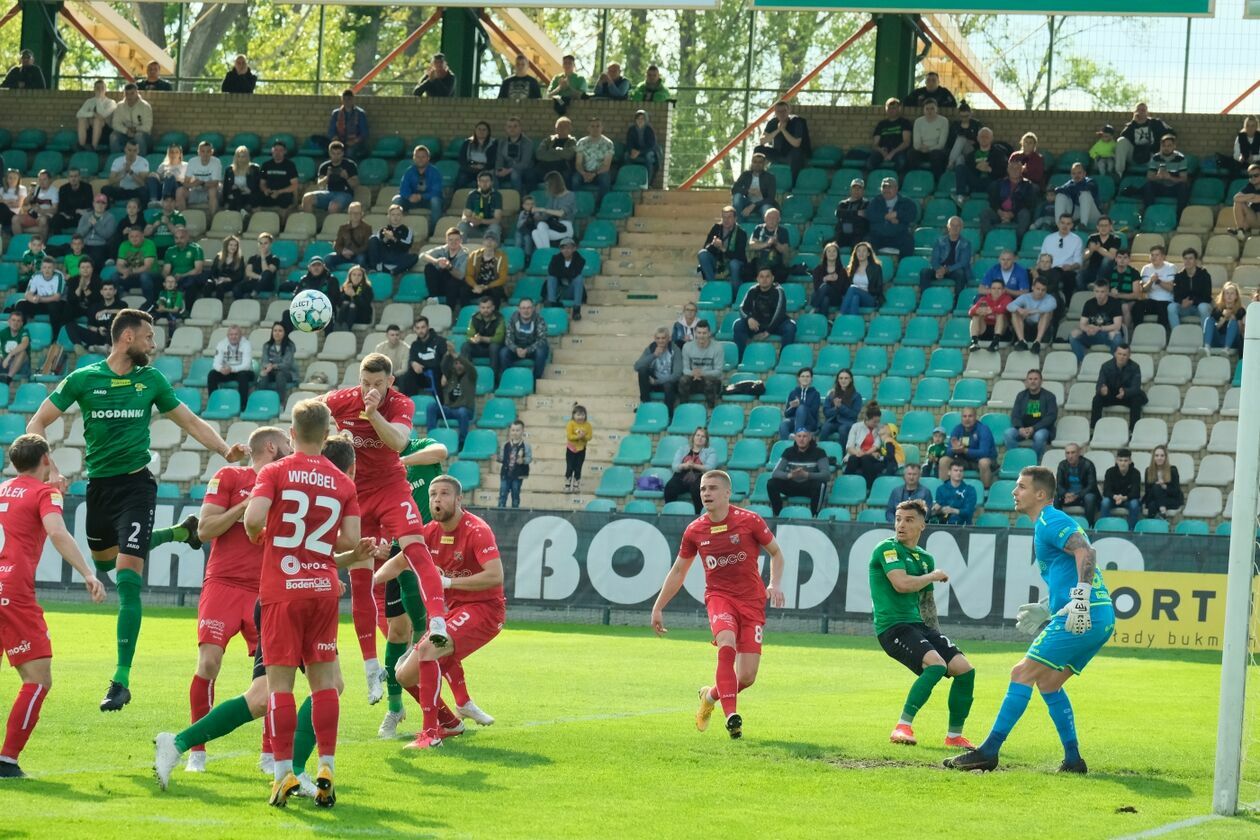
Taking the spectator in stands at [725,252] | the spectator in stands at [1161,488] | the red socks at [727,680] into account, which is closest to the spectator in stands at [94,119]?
the spectator in stands at [725,252]

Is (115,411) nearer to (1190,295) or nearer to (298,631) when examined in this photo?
(298,631)

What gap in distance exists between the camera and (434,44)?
48688 millimetres

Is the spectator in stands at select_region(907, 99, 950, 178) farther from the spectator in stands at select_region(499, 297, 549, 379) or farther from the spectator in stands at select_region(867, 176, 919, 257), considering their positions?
the spectator in stands at select_region(499, 297, 549, 379)

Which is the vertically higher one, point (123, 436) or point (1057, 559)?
point (123, 436)

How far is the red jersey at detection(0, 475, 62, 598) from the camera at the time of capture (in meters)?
9.80

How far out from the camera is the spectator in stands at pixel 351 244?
95.8 ft

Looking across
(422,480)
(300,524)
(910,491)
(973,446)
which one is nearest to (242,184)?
(910,491)

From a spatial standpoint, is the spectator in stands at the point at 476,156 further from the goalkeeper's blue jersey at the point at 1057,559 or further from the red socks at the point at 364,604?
the goalkeeper's blue jersey at the point at 1057,559

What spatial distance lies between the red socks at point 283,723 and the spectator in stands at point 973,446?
51.7ft

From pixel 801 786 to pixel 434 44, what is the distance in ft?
135

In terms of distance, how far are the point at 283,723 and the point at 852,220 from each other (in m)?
20.0

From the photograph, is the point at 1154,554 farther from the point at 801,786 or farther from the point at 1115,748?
the point at 801,786

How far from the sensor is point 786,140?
29.9m

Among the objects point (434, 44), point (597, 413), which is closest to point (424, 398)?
point (597, 413)
